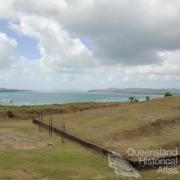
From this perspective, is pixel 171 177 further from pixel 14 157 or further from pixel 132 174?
pixel 14 157

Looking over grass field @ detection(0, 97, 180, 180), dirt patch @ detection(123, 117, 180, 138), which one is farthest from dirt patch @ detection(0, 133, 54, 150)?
dirt patch @ detection(123, 117, 180, 138)

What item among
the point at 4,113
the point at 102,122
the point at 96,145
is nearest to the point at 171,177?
the point at 96,145

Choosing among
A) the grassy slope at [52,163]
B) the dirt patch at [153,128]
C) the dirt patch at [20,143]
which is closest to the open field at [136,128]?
the dirt patch at [153,128]

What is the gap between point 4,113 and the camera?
25.5 m

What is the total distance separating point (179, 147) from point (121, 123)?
475 cm

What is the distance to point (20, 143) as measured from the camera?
542 inches

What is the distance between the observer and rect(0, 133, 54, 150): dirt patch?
42.7 feet

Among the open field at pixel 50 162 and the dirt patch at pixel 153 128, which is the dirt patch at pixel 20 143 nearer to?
the open field at pixel 50 162

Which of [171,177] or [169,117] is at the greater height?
[169,117]

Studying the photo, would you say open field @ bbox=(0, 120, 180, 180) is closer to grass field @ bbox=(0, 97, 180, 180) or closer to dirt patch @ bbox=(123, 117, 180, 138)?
grass field @ bbox=(0, 97, 180, 180)

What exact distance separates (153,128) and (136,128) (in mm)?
750

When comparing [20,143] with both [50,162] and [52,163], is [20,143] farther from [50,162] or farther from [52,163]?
[52,163]

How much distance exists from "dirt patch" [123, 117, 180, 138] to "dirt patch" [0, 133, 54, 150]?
3245 mm

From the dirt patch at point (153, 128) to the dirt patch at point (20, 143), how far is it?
3.25 metres
